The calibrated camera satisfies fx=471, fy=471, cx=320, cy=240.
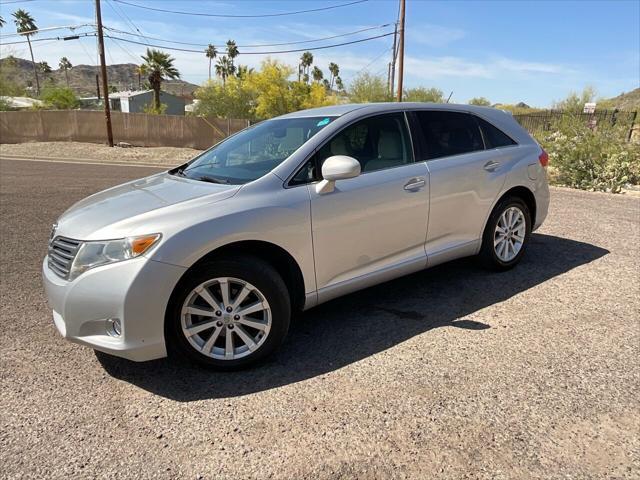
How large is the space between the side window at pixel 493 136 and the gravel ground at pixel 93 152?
61.4 ft

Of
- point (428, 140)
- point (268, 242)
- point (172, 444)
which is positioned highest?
point (428, 140)

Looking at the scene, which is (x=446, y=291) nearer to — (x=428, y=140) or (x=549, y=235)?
(x=428, y=140)

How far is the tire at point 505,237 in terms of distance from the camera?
14.9 feet

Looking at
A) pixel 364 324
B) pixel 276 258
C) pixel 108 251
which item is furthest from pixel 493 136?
pixel 108 251

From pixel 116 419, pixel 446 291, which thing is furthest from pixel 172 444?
pixel 446 291

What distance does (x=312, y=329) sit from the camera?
372 cm

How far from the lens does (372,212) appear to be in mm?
3535

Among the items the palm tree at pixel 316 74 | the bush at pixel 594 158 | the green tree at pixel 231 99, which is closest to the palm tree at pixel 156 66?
the green tree at pixel 231 99

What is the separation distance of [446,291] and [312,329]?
143 centimetres

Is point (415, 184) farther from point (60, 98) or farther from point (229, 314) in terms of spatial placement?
point (60, 98)

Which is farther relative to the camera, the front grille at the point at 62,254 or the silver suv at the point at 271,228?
the front grille at the point at 62,254

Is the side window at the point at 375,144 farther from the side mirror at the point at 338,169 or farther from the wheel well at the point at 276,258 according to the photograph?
the wheel well at the point at 276,258

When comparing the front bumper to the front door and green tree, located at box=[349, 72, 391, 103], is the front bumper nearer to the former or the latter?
the front door

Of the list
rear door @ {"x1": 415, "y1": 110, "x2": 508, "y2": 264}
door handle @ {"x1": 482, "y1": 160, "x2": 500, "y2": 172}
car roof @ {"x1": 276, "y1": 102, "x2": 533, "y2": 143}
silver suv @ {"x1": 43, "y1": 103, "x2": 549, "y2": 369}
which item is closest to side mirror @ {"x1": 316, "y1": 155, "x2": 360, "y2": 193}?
silver suv @ {"x1": 43, "y1": 103, "x2": 549, "y2": 369}
